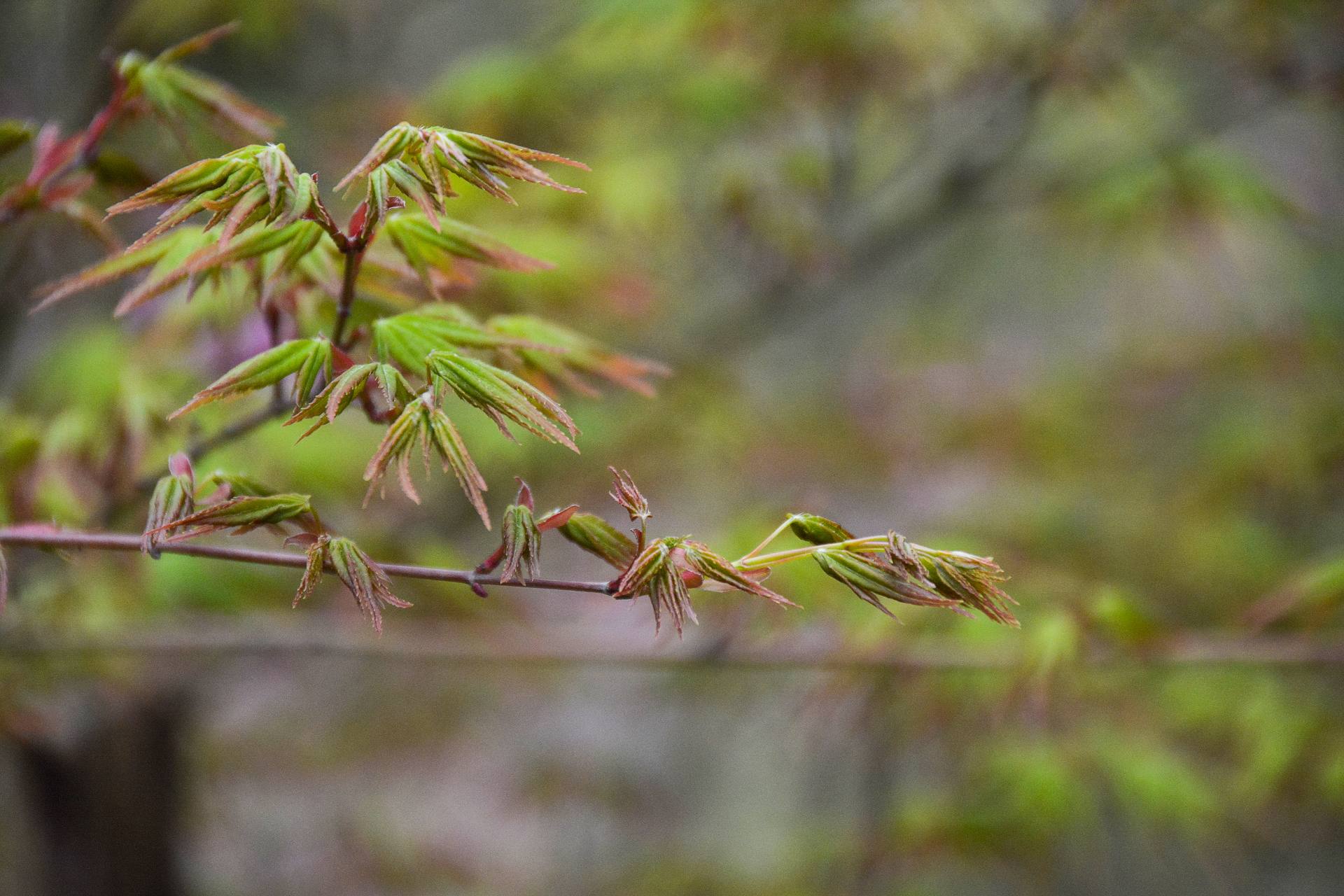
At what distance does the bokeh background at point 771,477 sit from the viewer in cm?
104

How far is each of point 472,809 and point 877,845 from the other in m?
2.00

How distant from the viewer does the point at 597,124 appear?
69.7 inches

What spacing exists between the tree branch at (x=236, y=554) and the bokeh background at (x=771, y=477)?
21 centimetres

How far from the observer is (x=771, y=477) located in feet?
6.78

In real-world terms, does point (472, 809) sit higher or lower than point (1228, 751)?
lower

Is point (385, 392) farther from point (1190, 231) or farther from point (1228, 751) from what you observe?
point (1228, 751)

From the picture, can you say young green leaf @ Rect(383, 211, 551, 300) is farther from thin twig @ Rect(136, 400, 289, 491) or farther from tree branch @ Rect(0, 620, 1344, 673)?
tree branch @ Rect(0, 620, 1344, 673)

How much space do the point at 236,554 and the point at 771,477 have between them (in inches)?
64.9

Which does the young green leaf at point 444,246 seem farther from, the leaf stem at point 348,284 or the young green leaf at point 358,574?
the young green leaf at point 358,574

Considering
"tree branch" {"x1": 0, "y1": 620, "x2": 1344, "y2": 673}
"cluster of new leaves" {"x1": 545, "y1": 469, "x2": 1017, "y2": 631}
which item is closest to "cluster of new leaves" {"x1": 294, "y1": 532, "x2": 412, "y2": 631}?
"cluster of new leaves" {"x1": 545, "y1": 469, "x2": 1017, "y2": 631}

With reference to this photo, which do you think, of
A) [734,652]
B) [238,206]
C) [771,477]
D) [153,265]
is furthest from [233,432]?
[771,477]

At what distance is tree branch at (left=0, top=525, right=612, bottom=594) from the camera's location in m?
0.45

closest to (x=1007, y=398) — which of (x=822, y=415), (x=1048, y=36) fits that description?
(x=822, y=415)

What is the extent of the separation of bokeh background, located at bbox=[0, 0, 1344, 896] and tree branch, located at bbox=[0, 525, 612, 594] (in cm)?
21
